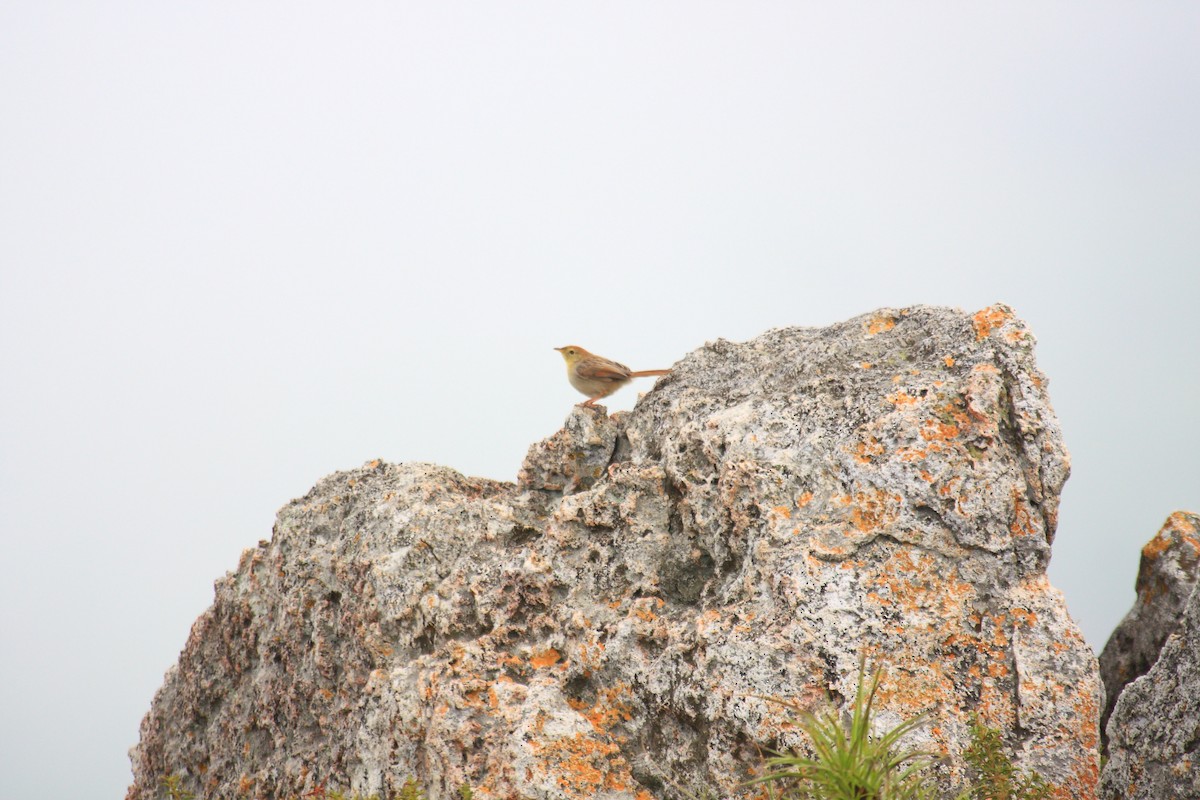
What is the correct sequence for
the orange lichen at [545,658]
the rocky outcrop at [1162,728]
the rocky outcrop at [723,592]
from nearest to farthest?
the rocky outcrop at [723,592] → the rocky outcrop at [1162,728] → the orange lichen at [545,658]

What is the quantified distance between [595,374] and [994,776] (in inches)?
174

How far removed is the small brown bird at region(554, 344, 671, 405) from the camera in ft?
27.9

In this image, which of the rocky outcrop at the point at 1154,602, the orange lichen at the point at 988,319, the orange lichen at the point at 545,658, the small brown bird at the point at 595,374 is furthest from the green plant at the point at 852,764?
the rocky outcrop at the point at 1154,602

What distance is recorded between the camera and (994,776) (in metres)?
5.49

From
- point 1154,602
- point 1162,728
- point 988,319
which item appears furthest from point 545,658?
point 1154,602

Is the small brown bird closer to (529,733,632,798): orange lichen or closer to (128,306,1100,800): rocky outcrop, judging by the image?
(128,306,1100,800): rocky outcrop

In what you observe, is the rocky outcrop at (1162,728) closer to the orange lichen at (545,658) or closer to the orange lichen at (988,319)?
the orange lichen at (988,319)

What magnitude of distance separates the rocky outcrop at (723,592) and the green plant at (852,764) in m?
0.29

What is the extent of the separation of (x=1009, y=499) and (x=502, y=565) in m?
3.36

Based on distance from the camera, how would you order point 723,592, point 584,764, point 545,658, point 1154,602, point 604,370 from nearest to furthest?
point 584,764, point 723,592, point 545,658, point 604,370, point 1154,602

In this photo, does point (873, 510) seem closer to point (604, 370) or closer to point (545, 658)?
point (545, 658)

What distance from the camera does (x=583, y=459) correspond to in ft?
26.4

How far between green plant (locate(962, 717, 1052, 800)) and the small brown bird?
3.85 meters

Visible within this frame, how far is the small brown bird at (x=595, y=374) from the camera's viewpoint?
8500 mm
